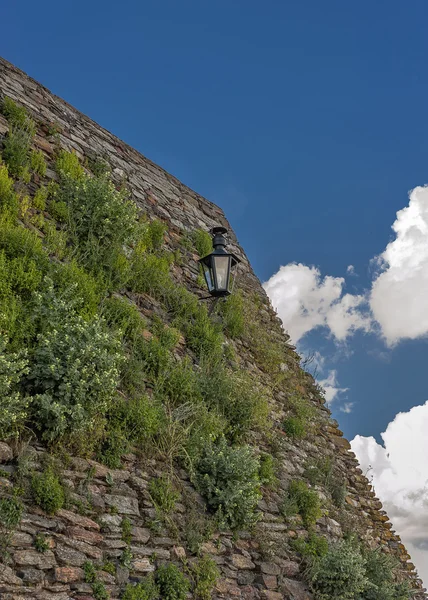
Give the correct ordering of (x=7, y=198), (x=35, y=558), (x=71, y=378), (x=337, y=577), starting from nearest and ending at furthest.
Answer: (x=35, y=558) < (x=71, y=378) < (x=337, y=577) < (x=7, y=198)

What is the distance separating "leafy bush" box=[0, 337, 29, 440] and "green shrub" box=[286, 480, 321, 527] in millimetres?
3499

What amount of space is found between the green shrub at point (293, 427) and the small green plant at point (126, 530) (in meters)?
3.66

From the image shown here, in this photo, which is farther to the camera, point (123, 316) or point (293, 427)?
point (293, 427)

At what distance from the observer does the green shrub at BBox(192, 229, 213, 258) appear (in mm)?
8875

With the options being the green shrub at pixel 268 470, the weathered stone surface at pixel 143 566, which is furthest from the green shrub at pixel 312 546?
the weathered stone surface at pixel 143 566

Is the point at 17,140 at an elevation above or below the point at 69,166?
below

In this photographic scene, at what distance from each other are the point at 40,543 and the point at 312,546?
3.40 meters

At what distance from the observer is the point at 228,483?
15.6 ft

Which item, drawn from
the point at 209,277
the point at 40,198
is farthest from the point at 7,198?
the point at 209,277

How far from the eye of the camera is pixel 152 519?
4.10 meters

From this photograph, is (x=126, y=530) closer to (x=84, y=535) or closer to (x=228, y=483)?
(x=84, y=535)

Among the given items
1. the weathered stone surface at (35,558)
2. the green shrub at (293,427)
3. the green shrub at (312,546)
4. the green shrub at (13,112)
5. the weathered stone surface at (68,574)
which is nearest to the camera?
the weathered stone surface at (35,558)

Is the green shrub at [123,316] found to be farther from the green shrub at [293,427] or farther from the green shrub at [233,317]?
the green shrub at [293,427]

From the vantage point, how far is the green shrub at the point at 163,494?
4.27 meters
